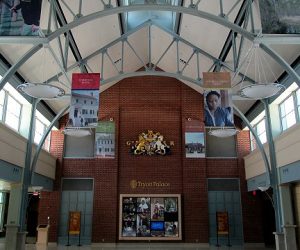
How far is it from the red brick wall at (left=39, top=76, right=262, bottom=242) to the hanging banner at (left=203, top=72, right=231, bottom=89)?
40.4ft

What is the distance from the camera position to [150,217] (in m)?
24.8

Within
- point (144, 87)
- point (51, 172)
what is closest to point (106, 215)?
point (51, 172)

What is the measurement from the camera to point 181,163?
25672mm

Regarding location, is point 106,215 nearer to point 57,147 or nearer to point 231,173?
point 57,147

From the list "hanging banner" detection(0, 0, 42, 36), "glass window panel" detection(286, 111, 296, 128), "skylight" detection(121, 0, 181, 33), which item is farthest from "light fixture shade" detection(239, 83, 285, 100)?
"skylight" detection(121, 0, 181, 33)

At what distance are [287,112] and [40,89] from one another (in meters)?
12.9

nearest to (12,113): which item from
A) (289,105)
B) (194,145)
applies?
(194,145)

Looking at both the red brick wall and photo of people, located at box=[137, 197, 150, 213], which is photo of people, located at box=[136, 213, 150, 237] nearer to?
photo of people, located at box=[137, 197, 150, 213]

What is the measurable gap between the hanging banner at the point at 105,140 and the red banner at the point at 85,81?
1126 centimetres

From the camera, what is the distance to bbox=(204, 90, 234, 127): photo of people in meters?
14.3

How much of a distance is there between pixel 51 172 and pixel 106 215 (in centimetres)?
477

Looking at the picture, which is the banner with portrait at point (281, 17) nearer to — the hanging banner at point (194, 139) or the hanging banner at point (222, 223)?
the hanging banner at point (194, 139)

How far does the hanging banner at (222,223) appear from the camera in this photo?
24422 millimetres

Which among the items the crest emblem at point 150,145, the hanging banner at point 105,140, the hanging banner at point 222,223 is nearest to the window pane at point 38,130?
the hanging banner at point 105,140
